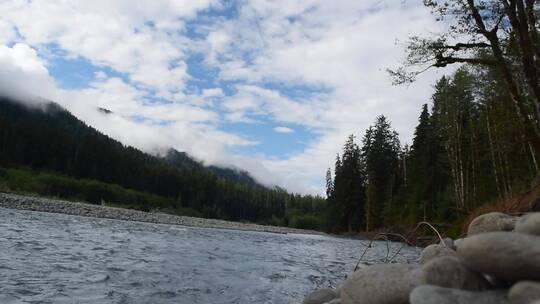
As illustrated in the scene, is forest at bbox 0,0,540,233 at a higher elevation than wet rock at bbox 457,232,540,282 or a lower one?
higher

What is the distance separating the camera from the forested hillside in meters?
93.3

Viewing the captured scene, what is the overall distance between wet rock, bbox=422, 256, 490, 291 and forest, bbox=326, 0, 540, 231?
241 inches

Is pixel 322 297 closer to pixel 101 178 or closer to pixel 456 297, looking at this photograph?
pixel 456 297

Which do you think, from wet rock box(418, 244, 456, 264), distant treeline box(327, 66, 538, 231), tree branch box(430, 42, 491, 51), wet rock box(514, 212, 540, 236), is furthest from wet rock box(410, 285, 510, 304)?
tree branch box(430, 42, 491, 51)

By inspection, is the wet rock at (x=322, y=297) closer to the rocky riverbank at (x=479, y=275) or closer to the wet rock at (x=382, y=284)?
the wet rock at (x=382, y=284)

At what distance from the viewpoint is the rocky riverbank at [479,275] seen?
3170mm

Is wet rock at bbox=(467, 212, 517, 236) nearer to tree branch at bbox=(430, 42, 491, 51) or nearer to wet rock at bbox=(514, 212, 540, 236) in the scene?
wet rock at bbox=(514, 212, 540, 236)

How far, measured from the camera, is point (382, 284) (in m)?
4.55

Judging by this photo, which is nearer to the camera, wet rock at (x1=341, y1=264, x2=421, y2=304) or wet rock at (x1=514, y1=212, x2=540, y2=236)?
wet rock at (x1=514, y1=212, x2=540, y2=236)

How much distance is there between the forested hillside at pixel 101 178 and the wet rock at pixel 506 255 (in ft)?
266

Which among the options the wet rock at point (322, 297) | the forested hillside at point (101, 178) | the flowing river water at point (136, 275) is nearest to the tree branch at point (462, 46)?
the flowing river water at point (136, 275)

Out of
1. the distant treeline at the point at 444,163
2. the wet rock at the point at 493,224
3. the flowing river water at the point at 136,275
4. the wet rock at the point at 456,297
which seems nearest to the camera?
the wet rock at the point at 456,297

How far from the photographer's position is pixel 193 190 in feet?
452

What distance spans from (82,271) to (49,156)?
10613 cm
